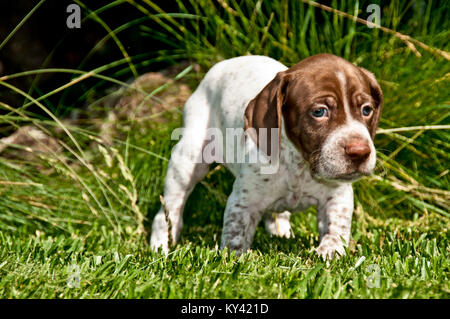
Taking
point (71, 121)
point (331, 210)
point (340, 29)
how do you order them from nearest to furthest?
1. point (331, 210)
2. point (340, 29)
3. point (71, 121)

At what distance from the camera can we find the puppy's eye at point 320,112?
117 inches

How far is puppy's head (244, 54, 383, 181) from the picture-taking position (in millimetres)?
2812

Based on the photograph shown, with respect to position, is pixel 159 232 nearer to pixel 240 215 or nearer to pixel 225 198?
pixel 225 198

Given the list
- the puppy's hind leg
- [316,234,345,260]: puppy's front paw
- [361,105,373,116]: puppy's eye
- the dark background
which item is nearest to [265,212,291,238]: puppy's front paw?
the puppy's hind leg

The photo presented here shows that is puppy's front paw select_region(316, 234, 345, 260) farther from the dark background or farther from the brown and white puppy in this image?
the dark background

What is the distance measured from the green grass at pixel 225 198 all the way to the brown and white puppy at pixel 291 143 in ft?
0.85

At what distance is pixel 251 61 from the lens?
4047mm

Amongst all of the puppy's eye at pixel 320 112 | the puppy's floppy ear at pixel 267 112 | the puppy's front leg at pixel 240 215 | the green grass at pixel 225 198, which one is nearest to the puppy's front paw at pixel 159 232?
the green grass at pixel 225 198

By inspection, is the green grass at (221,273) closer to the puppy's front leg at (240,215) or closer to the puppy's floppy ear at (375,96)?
the puppy's front leg at (240,215)

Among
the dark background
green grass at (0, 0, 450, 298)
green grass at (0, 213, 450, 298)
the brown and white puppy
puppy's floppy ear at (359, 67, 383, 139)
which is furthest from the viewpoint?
the dark background

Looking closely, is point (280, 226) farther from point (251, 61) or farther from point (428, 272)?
point (428, 272)
